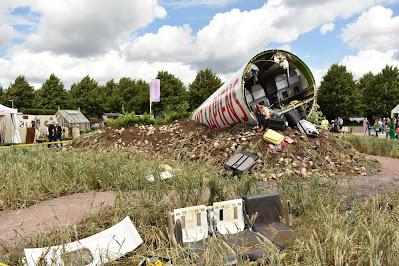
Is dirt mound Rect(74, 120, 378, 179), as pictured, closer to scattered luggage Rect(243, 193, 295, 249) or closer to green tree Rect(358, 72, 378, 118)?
scattered luggage Rect(243, 193, 295, 249)

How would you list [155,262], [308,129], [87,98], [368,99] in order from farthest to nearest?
[87,98]
[368,99]
[308,129]
[155,262]

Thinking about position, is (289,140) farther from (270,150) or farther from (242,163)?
(242,163)

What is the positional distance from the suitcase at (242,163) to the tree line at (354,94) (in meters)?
39.9

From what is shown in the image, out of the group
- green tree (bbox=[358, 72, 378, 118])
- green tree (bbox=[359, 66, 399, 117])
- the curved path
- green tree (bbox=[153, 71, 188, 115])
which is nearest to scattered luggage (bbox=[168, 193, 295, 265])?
the curved path

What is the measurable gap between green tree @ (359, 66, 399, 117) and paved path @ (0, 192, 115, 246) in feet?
157

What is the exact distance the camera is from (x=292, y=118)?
35.3 ft

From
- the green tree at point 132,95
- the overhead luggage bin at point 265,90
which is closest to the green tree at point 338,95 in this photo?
the green tree at point 132,95

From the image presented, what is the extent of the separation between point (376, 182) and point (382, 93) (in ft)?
143

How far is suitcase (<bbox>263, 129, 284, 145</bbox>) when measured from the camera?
9375 mm

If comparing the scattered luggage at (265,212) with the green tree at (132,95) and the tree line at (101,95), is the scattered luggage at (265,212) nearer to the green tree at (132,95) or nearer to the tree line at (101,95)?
the tree line at (101,95)

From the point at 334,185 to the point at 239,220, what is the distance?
63.5 inches

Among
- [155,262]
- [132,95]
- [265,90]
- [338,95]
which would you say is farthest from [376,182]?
[132,95]

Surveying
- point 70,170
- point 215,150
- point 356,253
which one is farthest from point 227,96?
point 356,253

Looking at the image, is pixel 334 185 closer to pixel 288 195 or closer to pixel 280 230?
pixel 288 195
